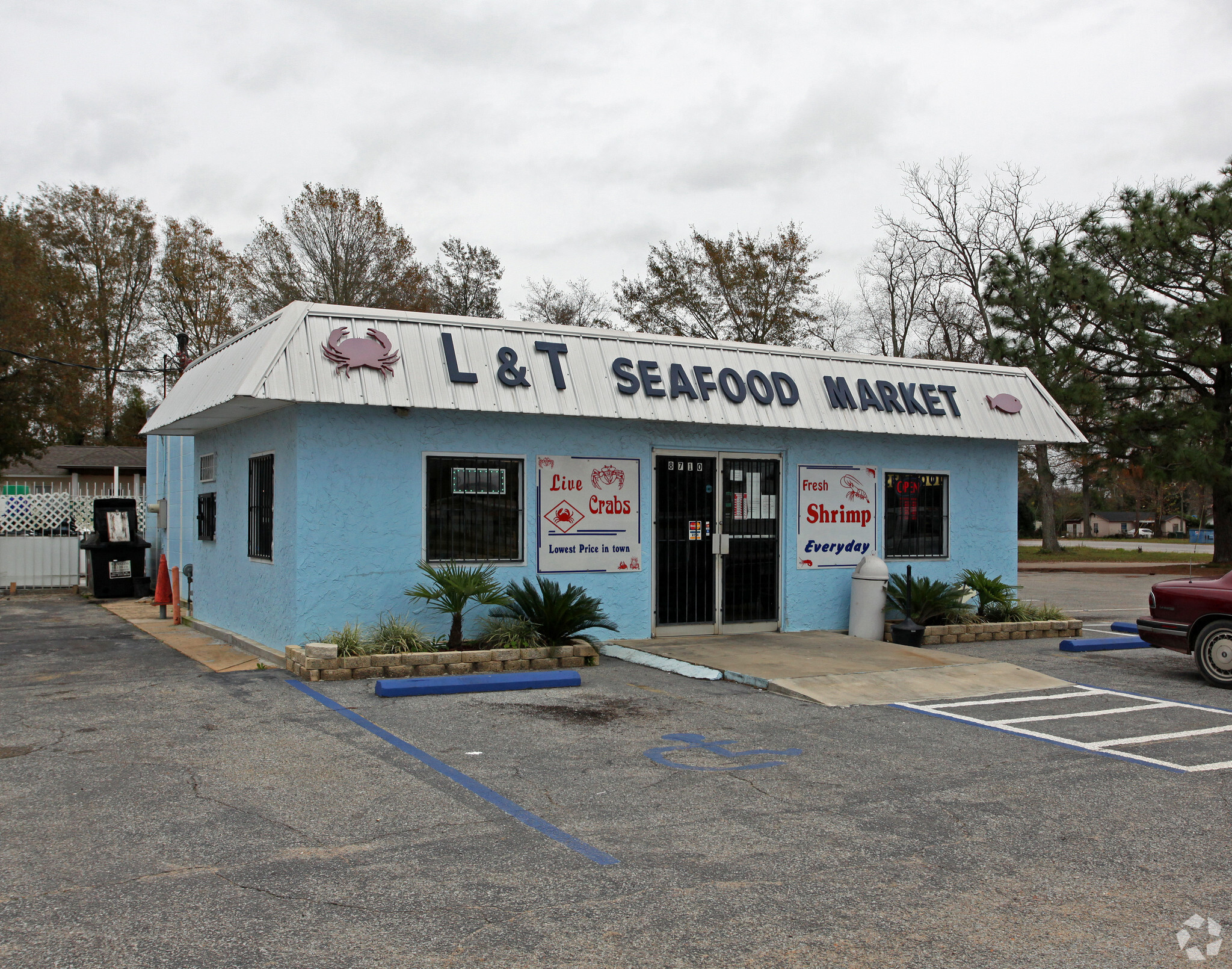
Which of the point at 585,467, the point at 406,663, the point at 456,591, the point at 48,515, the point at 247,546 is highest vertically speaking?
the point at 585,467

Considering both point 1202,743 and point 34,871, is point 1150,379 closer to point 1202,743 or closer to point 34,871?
point 1202,743

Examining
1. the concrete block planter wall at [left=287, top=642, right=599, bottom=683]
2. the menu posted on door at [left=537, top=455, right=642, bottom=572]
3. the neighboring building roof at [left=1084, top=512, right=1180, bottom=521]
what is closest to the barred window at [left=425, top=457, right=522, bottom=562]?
the menu posted on door at [left=537, top=455, right=642, bottom=572]

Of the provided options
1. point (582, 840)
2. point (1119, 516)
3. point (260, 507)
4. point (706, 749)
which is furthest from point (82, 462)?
point (1119, 516)

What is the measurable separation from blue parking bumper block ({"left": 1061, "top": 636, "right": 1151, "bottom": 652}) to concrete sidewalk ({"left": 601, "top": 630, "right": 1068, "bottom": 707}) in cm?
178

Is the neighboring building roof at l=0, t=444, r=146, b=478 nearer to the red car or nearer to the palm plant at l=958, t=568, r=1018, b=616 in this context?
the palm plant at l=958, t=568, r=1018, b=616

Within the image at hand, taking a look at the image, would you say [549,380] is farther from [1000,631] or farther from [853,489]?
[1000,631]

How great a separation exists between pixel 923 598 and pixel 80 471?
118 ft

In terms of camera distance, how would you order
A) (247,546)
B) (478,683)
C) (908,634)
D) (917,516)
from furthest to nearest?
(917,516) → (908,634) → (247,546) → (478,683)

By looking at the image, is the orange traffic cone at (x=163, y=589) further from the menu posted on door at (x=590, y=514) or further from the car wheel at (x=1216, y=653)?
the car wheel at (x=1216, y=653)

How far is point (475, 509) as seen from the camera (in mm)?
11820

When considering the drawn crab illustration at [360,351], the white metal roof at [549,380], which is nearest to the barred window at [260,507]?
the white metal roof at [549,380]

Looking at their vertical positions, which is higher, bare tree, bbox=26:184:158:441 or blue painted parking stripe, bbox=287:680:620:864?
bare tree, bbox=26:184:158:441

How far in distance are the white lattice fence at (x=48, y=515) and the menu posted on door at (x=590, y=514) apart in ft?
44.8

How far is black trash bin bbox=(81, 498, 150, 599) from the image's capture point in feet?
A: 66.5
